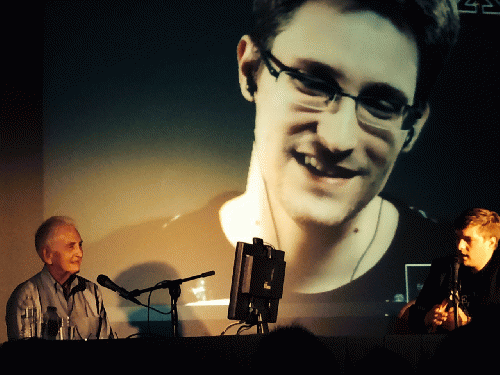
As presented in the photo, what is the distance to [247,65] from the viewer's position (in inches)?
185

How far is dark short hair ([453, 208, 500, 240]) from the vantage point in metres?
3.15

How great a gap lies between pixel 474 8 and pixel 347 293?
271 cm

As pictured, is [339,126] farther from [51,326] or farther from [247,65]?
[51,326]

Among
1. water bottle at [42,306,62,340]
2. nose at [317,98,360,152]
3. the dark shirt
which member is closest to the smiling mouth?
nose at [317,98,360,152]

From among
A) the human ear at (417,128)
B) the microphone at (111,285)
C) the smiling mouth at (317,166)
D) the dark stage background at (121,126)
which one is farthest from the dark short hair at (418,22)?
the microphone at (111,285)

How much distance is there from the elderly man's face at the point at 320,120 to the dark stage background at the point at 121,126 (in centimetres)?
22

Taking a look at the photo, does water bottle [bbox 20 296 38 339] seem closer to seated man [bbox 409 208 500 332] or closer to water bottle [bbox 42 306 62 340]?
water bottle [bbox 42 306 62 340]

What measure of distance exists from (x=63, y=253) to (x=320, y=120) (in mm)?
2221

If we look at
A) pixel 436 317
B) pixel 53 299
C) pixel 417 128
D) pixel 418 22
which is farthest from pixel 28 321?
pixel 418 22

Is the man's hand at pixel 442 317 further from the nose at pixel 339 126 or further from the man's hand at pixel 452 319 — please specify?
the nose at pixel 339 126

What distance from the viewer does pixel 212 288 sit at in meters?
4.48

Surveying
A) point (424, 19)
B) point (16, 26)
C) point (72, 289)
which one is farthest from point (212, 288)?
point (424, 19)

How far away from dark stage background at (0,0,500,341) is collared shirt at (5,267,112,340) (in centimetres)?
84

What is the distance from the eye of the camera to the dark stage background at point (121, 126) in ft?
14.6
